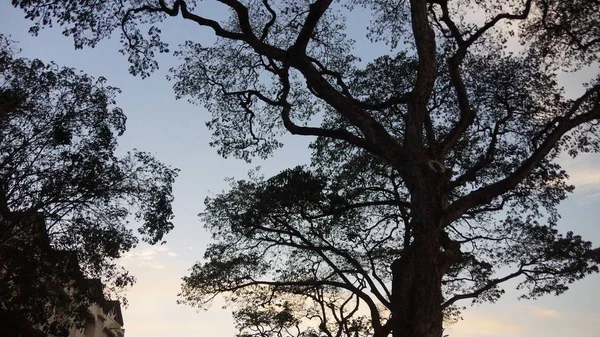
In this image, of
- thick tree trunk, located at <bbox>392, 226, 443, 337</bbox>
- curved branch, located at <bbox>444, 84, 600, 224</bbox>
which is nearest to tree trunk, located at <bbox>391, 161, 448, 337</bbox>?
thick tree trunk, located at <bbox>392, 226, 443, 337</bbox>

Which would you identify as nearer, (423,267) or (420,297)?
(420,297)

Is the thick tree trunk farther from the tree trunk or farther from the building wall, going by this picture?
the building wall

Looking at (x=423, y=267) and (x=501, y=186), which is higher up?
(x=501, y=186)

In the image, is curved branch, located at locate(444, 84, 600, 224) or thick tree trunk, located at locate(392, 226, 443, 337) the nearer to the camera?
thick tree trunk, located at locate(392, 226, 443, 337)

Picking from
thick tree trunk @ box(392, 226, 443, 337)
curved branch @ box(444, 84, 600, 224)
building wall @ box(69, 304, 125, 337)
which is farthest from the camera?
building wall @ box(69, 304, 125, 337)

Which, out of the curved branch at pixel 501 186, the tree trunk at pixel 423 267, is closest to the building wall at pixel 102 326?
the tree trunk at pixel 423 267

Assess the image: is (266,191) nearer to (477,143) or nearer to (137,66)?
(137,66)

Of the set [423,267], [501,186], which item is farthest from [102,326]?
[423,267]

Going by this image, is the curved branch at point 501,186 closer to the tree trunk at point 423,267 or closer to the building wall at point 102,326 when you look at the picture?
the tree trunk at point 423,267

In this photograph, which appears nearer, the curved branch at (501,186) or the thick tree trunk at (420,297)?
the thick tree trunk at (420,297)

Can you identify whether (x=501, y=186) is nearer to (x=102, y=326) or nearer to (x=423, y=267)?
(x=423, y=267)

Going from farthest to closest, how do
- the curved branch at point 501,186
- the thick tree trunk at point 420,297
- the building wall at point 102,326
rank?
the building wall at point 102,326
the curved branch at point 501,186
the thick tree trunk at point 420,297

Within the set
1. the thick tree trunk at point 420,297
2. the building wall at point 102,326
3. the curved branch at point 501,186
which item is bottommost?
the thick tree trunk at point 420,297

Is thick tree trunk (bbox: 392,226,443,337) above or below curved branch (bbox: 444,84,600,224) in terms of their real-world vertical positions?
below
